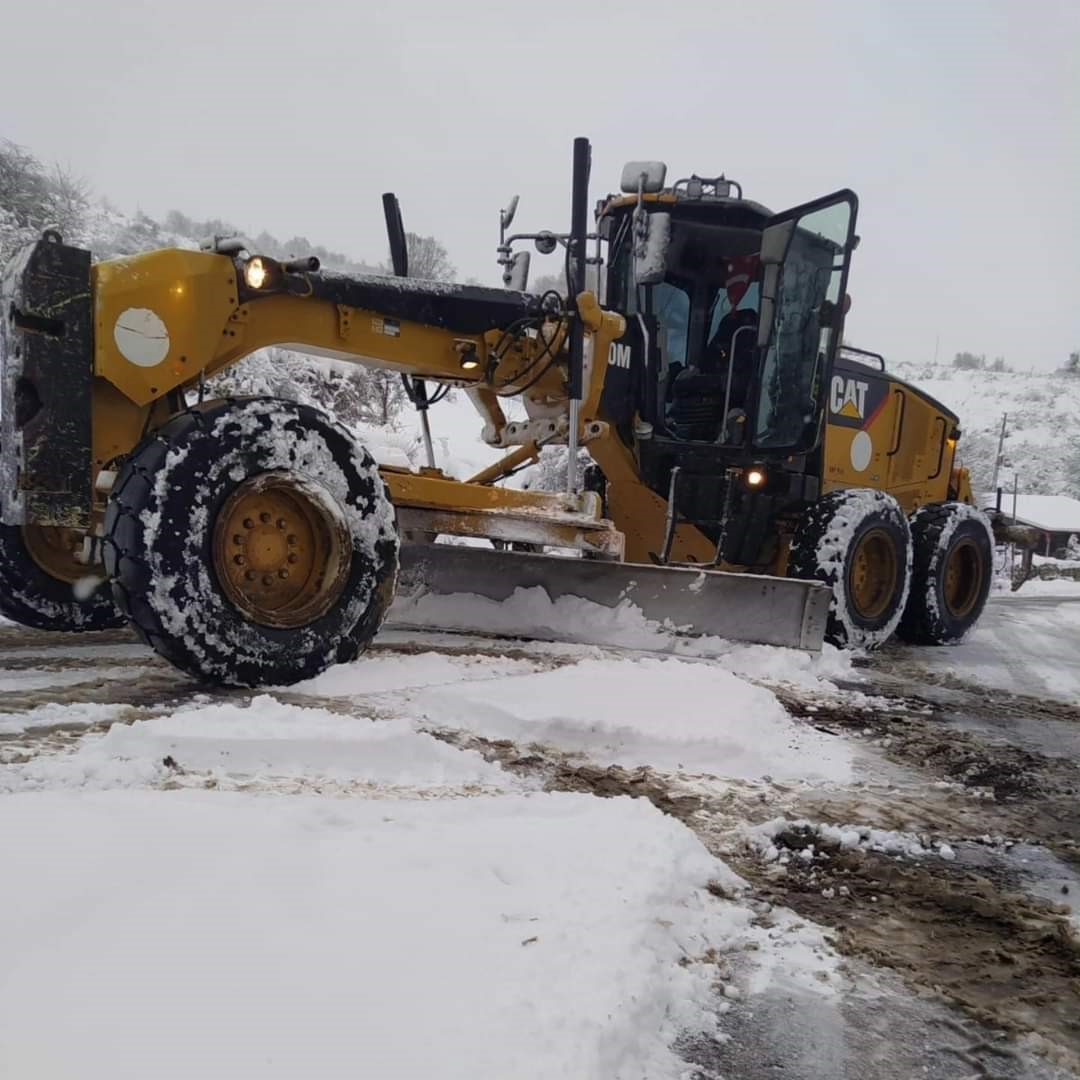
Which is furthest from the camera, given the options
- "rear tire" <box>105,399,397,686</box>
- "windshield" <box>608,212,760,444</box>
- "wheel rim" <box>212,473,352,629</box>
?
"windshield" <box>608,212,760,444</box>

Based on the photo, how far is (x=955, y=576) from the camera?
7.48 meters

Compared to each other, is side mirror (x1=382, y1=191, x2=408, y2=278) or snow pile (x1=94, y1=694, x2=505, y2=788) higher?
side mirror (x1=382, y1=191, x2=408, y2=278)

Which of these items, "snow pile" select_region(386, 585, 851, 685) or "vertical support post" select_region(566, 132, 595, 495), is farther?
"snow pile" select_region(386, 585, 851, 685)

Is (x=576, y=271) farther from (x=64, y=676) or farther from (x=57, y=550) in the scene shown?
(x=64, y=676)

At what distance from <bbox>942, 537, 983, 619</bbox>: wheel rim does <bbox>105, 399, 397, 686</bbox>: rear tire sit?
5396 mm

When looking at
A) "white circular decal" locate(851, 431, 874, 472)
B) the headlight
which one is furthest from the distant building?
the headlight

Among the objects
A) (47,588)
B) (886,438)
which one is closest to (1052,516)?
(886,438)

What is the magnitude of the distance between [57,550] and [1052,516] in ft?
171

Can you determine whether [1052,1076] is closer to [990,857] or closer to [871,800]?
[990,857]

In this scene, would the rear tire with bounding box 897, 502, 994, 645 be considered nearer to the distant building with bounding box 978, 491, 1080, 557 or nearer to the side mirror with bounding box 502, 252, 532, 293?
the side mirror with bounding box 502, 252, 532, 293

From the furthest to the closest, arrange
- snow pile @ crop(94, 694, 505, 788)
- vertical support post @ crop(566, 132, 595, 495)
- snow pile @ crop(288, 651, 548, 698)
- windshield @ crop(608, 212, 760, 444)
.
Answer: windshield @ crop(608, 212, 760, 444) < vertical support post @ crop(566, 132, 595, 495) < snow pile @ crop(288, 651, 548, 698) < snow pile @ crop(94, 694, 505, 788)

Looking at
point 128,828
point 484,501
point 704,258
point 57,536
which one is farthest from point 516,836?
point 704,258

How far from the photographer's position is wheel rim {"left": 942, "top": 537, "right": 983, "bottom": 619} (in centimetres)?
738

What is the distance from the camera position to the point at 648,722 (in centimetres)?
337
